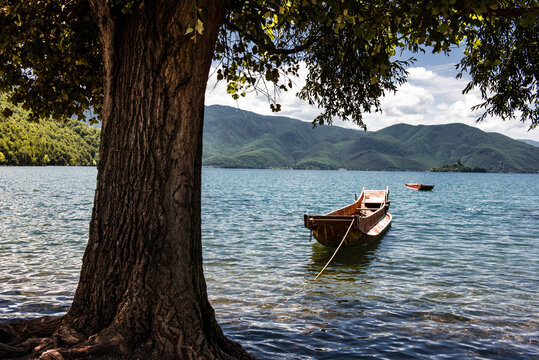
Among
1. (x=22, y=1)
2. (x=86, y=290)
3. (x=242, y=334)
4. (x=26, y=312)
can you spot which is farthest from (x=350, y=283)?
(x=22, y=1)

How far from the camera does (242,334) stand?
349 inches

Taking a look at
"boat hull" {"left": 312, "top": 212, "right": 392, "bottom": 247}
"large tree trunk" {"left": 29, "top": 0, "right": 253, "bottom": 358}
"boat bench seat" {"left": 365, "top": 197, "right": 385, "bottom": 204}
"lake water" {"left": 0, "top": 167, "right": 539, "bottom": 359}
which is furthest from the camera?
"boat bench seat" {"left": 365, "top": 197, "right": 385, "bottom": 204}

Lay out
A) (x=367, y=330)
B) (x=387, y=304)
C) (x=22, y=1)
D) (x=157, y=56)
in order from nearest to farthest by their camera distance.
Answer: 1. (x=157, y=56)
2. (x=22, y=1)
3. (x=367, y=330)
4. (x=387, y=304)

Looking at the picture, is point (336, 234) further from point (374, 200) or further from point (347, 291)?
point (374, 200)

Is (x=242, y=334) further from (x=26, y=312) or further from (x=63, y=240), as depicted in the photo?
(x=63, y=240)

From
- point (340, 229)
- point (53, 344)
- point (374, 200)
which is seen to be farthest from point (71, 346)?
point (374, 200)

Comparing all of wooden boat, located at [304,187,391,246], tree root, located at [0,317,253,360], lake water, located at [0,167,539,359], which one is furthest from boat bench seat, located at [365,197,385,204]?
tree root, located at [0,317,253,360]

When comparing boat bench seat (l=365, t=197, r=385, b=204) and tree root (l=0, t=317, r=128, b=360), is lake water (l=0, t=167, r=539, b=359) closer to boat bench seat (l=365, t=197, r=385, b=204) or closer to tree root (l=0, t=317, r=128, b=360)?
tree root (l=0, t=317, r=128, b=360)

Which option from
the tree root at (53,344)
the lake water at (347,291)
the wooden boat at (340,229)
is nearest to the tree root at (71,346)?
the tree root at (53,344)

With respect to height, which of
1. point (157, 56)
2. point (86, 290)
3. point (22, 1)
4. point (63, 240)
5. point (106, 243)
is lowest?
point (63, 240)

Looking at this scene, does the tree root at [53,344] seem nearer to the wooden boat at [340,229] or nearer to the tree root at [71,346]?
the tree root at [71,346]

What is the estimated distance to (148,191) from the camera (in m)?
4.98

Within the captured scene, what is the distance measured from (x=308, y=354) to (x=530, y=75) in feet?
23.5

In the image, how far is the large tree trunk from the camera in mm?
4906
